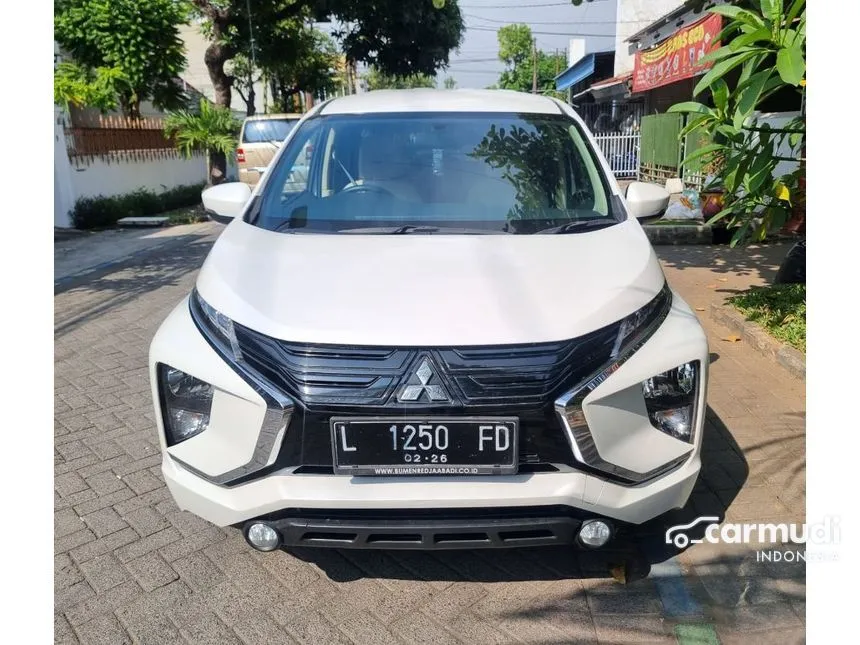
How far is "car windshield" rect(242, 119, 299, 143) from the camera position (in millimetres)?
13664

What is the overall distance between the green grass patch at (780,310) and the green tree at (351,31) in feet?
38.8

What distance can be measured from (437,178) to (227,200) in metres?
1.05

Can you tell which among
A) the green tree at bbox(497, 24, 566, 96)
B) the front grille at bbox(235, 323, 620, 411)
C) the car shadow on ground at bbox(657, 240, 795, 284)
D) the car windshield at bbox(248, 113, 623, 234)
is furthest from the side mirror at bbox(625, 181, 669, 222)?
the green tree at bbox(497, 24, 566, 96)

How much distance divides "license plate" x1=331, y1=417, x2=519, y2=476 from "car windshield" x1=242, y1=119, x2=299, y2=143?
40.7ft

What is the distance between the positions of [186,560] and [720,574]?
6.85ft

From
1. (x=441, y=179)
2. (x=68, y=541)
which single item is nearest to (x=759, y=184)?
(x=441, y=179)

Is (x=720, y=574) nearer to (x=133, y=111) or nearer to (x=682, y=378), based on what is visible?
(x=682, y=378)

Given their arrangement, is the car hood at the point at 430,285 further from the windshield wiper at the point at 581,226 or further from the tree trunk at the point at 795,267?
the tree trunk at the point at 795,267

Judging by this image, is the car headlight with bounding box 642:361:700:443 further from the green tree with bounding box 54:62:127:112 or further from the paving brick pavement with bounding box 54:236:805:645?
the green tree with bounding box 54:62:127:112

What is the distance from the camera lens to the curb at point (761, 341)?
14.6ft

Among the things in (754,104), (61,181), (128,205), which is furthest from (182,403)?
(128,205)

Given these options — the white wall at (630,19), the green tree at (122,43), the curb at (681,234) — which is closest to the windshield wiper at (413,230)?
the curb at (681,234)

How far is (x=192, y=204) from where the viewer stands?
1634 centimetres

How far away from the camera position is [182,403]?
239 cm
